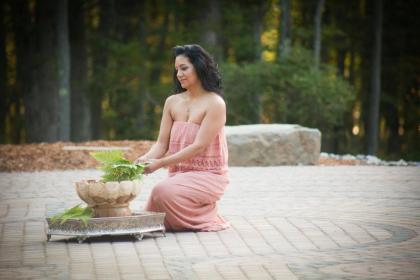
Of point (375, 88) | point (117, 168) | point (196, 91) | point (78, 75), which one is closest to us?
point (117, 168)

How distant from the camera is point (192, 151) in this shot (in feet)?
25.8

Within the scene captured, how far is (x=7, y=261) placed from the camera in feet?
20.6

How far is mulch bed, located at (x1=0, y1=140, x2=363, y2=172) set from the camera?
51.6 ft

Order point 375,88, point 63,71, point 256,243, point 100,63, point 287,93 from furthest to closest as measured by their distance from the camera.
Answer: point 375,88 < point 100,63 < point 287,93 < point 63,71 < point 256,243

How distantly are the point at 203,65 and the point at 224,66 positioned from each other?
16.7 metres

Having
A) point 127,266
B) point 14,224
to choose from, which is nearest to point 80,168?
point 14,224

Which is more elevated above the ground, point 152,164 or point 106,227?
point 152,164

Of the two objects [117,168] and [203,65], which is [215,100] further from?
[117,168]

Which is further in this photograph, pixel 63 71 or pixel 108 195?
pixel 63 71

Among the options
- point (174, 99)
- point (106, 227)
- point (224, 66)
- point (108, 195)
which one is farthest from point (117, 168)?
point (224, 66)

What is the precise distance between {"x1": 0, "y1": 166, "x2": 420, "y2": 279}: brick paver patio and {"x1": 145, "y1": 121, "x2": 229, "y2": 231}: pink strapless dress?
0.21m

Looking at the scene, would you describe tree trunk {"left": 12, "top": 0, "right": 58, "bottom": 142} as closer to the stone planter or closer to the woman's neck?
the woman's neck

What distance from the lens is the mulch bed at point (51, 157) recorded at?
51.6ft

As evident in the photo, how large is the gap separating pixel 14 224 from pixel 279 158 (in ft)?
29.3
